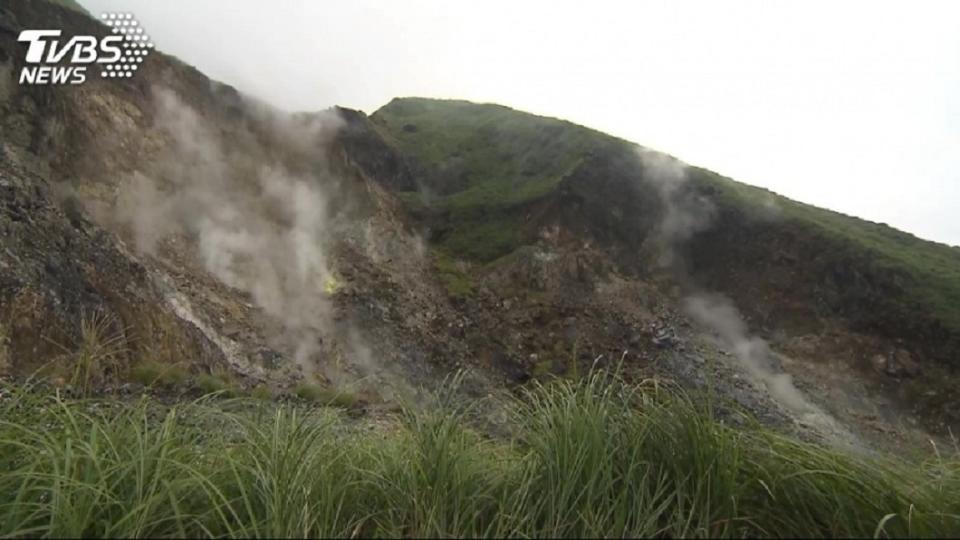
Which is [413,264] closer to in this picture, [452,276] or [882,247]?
[452,276]

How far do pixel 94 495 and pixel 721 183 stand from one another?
42175 millimetres

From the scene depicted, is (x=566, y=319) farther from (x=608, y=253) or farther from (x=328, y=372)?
(x=328, y=372)

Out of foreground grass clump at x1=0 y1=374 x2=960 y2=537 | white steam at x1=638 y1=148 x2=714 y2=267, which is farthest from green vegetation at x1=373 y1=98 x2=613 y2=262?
foreground grass clump at x1=0 y1=374 x2=960 y2=537

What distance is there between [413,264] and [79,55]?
16.3 metres

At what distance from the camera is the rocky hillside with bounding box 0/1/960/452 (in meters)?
17.6

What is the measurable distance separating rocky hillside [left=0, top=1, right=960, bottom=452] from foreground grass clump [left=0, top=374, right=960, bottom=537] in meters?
12.0

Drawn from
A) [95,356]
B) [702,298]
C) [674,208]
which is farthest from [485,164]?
[95,356]

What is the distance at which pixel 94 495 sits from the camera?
220 centimetres

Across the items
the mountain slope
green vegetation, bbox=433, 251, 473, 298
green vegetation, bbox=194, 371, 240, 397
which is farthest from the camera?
green vegetation, bbox=433, 251, 473, 298

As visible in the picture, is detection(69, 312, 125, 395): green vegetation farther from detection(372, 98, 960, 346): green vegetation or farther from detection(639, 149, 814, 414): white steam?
detection(639, 149, 814, 414): white steam

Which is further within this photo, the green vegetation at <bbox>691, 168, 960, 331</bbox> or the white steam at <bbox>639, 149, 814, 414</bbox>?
the green vegetation at <bbox>691, 168, 960, 331</bbox>

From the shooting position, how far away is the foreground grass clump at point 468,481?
2.13 m

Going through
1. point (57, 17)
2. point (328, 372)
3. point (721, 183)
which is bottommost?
point (328, 372)

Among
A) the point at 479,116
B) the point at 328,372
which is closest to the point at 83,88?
the point at 328,372
